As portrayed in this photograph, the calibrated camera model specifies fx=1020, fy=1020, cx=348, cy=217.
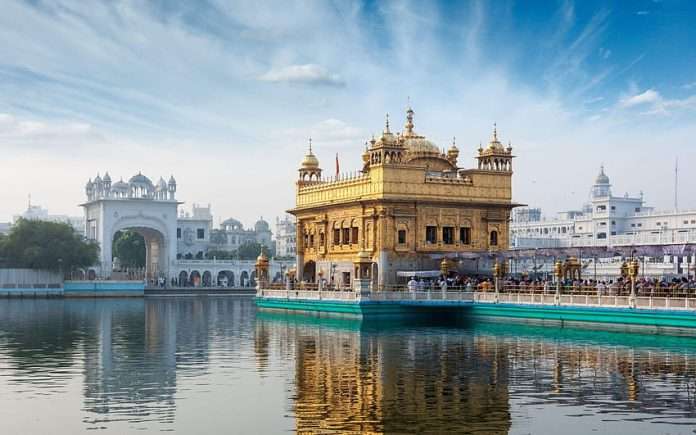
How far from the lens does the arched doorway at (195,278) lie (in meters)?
91.7

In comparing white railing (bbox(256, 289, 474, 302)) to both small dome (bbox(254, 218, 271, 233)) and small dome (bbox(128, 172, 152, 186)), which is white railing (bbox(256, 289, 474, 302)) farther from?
small dome (bbox(254, 218, 271, 233))

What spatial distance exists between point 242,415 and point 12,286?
62.5 metres

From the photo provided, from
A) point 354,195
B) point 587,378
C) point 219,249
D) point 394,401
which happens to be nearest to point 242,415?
point 394,401

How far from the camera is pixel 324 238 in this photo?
5094 centimetres

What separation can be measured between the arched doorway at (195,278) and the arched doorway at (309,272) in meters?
38.3

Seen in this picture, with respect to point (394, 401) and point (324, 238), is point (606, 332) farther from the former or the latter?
point (324, 238)

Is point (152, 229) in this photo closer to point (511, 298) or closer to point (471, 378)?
point (511, 298)

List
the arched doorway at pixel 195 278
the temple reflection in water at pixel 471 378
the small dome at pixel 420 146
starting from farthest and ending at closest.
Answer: the arched doorway at pixel 195 278 → the small dome at pixel 420 146 → the temple reflection in water at pixel 471 378

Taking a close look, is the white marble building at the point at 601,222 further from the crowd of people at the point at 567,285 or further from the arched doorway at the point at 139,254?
the crowd of people at the point at 567,285

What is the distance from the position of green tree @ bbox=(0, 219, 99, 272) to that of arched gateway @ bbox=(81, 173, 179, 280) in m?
8.07

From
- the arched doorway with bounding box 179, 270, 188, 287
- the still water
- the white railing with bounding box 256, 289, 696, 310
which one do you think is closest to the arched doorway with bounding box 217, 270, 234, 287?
the arched doorway with bounding box 179, 270, 188, 287

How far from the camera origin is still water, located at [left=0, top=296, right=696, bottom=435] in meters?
16.2

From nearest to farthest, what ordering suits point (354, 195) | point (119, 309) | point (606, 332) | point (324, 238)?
point (606, 332)
point (354, 195)
point (324, 238)
point (119, 309)

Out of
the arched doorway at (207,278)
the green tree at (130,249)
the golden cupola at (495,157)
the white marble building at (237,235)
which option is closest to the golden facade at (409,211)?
the golden cupola at (495,157)
